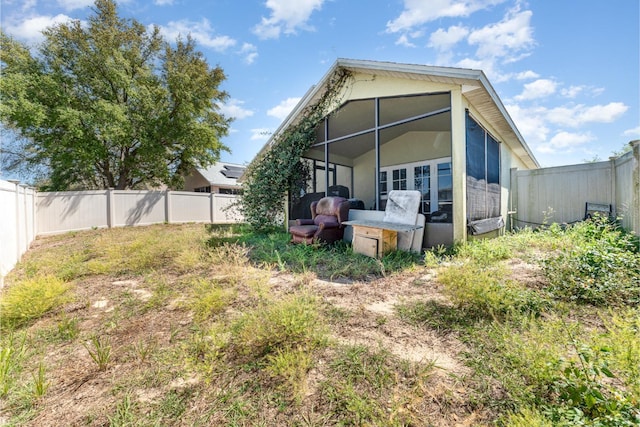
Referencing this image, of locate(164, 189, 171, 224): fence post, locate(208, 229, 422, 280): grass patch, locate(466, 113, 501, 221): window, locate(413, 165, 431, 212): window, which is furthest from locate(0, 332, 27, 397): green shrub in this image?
locate(164, 189, 171, 224): fence post

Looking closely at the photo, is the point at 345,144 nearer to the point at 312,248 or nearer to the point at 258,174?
the point at 258,174

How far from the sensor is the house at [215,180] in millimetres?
17125

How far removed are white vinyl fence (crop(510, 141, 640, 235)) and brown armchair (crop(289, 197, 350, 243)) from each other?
4.13m

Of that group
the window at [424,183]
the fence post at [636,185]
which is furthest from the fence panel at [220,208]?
the fence post at [636,185]

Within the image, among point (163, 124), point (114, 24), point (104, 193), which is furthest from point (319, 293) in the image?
point (114, 24)

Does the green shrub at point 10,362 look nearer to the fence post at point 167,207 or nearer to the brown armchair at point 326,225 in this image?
the brown armchair at point 326,225

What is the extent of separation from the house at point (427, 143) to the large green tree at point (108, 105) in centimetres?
876

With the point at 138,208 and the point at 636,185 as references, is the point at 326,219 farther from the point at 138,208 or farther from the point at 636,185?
the point at 138,208

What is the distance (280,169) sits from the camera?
23.3ft

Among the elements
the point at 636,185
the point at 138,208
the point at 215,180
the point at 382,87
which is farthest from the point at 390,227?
the point at 215,180

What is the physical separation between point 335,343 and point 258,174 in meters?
6.40

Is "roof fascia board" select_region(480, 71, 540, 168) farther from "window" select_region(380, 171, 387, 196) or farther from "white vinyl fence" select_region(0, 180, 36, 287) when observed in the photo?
"white vinyl fence" select_region(0, 180, 36, 287)

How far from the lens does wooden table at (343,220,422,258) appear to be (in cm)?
444

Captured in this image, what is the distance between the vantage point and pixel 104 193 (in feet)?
34.0
